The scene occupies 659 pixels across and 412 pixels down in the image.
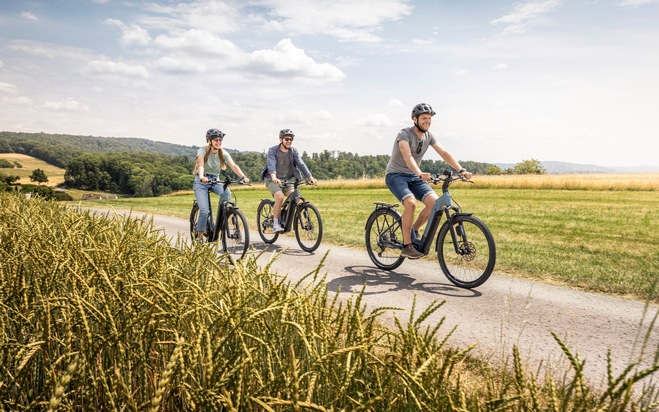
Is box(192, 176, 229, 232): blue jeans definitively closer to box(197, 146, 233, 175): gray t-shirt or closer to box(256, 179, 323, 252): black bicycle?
box(197, 146, 233, 175): gray t-shirt

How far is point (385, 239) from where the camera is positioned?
304 inches

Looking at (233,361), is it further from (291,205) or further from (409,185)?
(291,205)

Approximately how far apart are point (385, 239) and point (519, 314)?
2925 mm

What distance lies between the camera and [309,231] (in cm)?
970

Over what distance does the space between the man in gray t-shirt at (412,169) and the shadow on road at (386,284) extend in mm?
513

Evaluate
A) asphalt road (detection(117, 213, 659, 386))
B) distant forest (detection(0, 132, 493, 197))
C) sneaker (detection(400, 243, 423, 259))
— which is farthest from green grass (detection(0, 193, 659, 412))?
distant forest (detection(0, 132, 493, 197))

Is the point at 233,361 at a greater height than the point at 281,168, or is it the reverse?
the point at 281,168

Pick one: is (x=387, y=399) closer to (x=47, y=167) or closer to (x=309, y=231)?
(x=309, y=231)

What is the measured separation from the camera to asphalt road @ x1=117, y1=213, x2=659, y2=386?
160 inches

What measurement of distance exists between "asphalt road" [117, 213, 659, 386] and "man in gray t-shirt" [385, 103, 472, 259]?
827 millimetres

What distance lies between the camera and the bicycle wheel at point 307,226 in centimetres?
966

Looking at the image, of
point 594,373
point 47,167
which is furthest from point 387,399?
point 47,167

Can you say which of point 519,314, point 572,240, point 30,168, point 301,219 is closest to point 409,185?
point 519,314

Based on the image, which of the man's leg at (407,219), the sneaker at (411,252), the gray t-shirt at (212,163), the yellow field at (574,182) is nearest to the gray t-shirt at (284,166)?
the gray t-shirt at (212,163)
